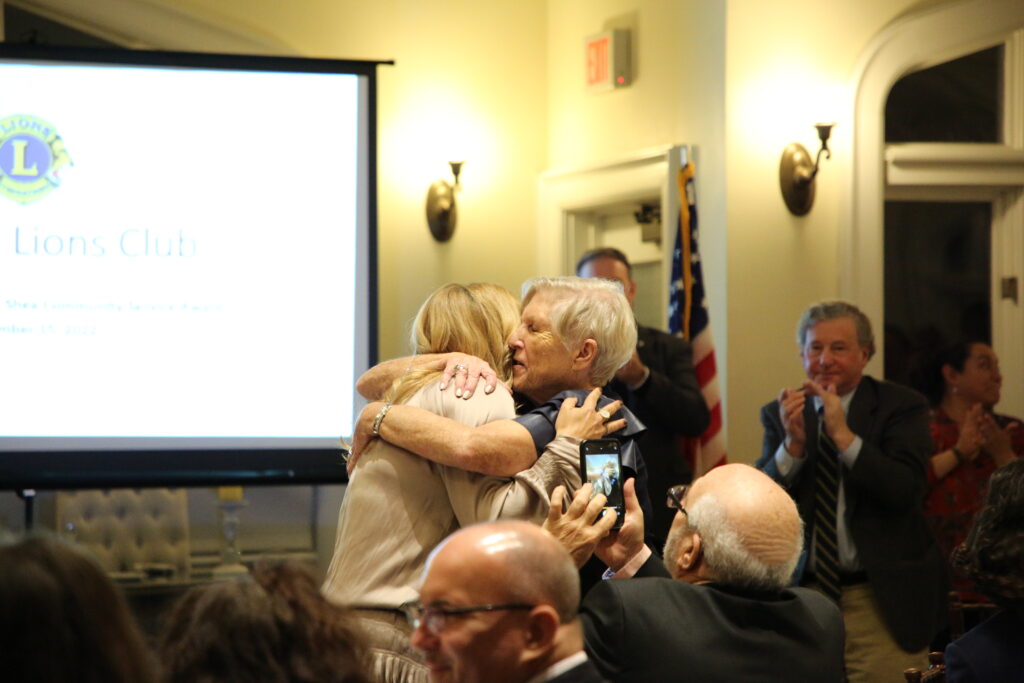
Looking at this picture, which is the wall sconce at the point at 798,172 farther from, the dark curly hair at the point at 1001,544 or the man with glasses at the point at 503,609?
the man with glasses at the point at 503,609

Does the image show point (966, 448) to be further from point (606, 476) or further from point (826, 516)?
point (606, 476)

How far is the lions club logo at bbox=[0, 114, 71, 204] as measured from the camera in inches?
Result: 188

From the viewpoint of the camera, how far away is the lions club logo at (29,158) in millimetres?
4770

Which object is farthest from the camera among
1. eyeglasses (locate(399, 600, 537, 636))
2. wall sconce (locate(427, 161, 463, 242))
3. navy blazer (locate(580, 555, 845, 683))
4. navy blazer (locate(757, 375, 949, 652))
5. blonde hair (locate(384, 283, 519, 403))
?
wall sconce (locate(427, 161, 463, 242))

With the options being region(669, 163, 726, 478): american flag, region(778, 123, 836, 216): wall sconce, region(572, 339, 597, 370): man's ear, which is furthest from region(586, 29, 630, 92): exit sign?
region(572, 339, 597, 370): man's ear

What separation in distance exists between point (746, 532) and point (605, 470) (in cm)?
34

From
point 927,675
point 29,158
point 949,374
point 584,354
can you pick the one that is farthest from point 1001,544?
point 29,158

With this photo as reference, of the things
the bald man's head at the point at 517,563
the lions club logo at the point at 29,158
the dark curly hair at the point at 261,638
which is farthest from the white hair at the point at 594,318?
the lions club logo at the point at 29,158

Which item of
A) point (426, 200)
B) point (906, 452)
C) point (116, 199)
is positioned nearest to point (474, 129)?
point (426, 200)

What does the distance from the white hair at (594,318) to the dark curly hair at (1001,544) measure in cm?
79

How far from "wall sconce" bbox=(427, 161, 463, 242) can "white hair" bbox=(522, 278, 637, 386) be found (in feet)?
10.8

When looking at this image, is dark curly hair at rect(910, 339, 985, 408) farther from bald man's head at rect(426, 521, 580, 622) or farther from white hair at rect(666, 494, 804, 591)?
bald man's head at rect(426, 521, 580, 622)

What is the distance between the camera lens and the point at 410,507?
2525mm

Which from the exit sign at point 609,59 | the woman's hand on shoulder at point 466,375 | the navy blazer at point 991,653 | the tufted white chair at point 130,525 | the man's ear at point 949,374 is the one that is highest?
the exit sign at point 609,59
